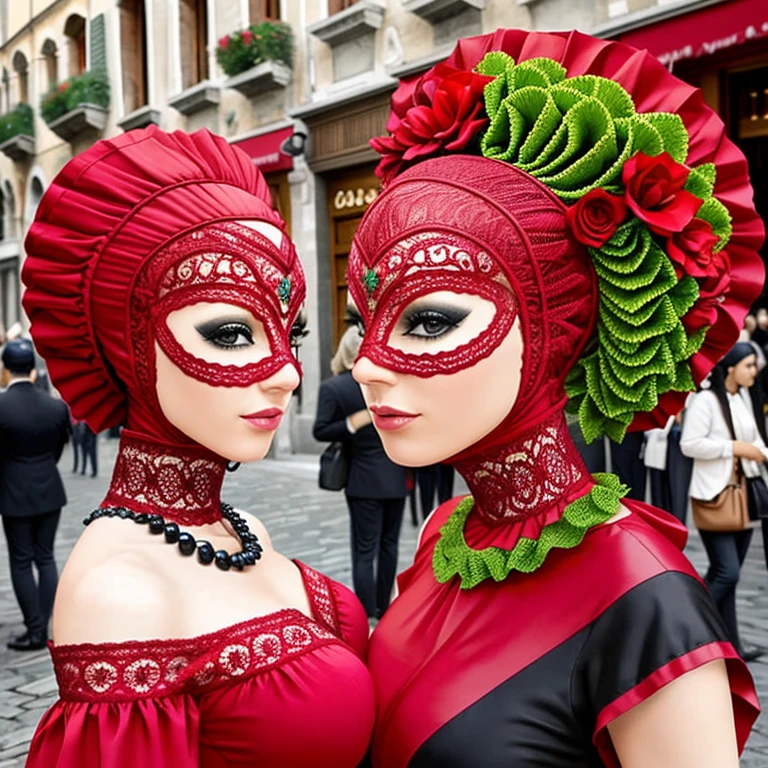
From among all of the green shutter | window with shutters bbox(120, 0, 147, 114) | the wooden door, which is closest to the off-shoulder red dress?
the wooden door

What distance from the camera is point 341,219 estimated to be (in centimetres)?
1133

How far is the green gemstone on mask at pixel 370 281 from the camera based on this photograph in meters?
1.51

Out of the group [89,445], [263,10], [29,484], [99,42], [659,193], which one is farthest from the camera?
[99,42]

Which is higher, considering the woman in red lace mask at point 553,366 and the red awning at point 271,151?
the red awning at point 271,151

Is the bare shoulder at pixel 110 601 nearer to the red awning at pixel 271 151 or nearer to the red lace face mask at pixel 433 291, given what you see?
the red lace face mask at pixel 433 291

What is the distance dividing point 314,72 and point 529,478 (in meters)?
10.6

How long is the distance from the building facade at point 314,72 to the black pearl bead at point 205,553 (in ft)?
21.4

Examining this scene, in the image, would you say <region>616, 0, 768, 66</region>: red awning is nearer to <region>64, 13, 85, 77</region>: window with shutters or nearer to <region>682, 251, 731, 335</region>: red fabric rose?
<region>682, 251, 731, 335</region>: red fabric rose

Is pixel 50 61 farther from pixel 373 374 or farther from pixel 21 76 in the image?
pixel 373 374

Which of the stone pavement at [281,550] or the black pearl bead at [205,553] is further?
the stone pavement at [281,550]

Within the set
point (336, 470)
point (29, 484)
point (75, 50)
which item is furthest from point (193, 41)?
point (336, 470)

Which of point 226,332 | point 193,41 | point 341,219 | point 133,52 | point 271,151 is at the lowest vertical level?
point 226,332

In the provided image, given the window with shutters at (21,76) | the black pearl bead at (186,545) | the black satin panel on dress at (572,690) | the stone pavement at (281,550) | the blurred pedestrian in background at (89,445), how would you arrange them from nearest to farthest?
1. the black satin panel on dress at (572,690)
2. the black pearl bead at (186,545)
3. the stone pavement at (281,550)
4. the blurred pedestrian in background at (89,445)
5. the window with shutters at (21,76)

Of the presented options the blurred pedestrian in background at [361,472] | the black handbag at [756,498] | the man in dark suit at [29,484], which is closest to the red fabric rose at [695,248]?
the black handbag at [756,498]
